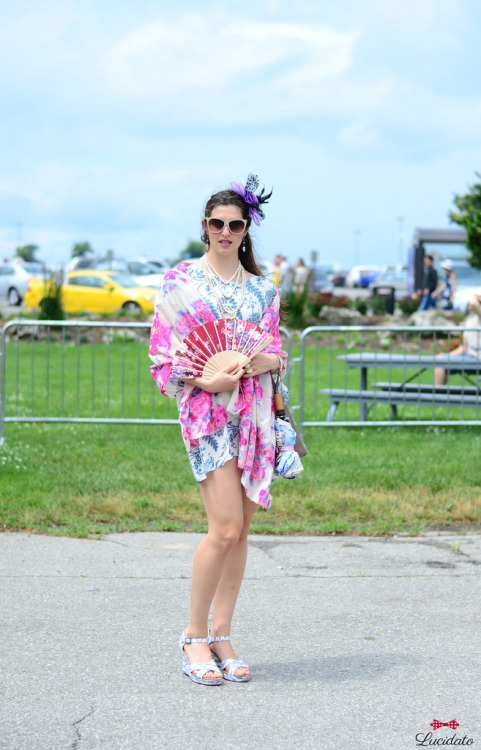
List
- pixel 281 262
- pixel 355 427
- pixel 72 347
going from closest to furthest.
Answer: pixel 355 427
pixel 72 347
pixel 281 262

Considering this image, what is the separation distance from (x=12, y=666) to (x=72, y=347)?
12.9m

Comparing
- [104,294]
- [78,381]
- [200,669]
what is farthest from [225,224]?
[104,294]

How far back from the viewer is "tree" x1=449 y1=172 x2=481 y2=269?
603 inches

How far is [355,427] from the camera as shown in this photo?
10844mm

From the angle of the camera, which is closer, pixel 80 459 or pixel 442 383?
pixel 80 459

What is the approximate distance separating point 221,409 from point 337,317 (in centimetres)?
1967

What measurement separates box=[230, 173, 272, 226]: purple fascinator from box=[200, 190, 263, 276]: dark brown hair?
0.02 m

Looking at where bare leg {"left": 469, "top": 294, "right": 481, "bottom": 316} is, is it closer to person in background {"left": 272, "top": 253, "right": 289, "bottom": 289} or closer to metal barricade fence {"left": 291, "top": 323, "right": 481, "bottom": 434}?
metal barricade fence {"left": 291, "top": 323, "right": 481, "bottom": 434}

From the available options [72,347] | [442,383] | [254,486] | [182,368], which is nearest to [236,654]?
[254,486]

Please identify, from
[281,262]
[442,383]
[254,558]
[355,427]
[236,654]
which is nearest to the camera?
[236,654]

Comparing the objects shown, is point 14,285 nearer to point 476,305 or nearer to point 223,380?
point 476,305

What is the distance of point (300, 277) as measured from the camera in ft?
80.8

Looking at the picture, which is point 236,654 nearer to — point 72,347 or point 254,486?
point 254,486

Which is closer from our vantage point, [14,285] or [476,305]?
[476,305]
